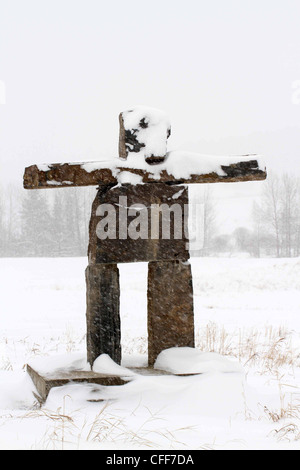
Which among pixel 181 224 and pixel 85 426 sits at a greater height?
pixel 181 224

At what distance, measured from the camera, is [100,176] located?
5.12m

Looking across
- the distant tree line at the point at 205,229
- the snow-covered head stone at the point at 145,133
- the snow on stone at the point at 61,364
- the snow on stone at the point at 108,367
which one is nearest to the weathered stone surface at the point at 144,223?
the snow-covered head stone at the point at 145,133

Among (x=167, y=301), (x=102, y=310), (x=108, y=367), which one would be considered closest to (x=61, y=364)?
(x=108, y=367)

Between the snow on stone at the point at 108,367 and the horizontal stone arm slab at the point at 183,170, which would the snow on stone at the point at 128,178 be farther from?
the snow on stone at the point at 108,367

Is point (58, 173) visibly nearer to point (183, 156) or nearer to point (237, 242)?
point (183, 156)

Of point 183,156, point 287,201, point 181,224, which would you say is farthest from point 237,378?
point 287,201

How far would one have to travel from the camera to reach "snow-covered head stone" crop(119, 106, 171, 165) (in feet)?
17.6

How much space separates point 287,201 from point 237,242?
6209 mm

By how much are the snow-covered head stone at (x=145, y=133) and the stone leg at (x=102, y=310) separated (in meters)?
1.17

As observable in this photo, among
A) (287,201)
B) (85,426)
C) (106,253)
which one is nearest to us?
(85,426)

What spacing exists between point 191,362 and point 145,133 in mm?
2321

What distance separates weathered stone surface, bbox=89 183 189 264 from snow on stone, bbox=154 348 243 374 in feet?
3.17

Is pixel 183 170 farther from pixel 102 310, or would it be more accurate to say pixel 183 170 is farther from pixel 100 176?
pixel 102 310

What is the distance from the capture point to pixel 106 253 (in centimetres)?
515
